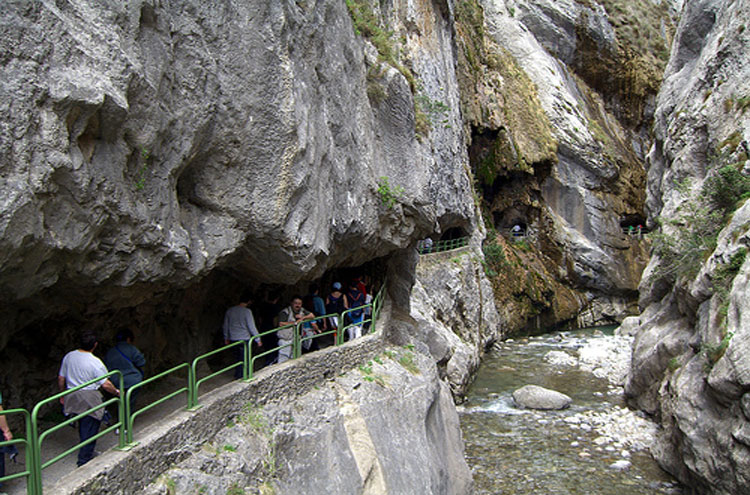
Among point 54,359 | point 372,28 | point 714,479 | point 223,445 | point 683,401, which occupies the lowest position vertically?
point 714,479

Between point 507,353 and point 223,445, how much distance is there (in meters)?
22.8

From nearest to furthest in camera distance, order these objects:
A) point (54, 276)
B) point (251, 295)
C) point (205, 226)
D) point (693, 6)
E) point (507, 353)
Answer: point (54, 276), point (205, 226), point (251, 295), point (693, 6), point (507, 353)

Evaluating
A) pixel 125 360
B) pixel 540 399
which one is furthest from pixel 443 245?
pixel 125 360

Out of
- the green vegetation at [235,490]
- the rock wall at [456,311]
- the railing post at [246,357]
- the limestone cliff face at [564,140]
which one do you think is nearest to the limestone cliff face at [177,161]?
the railing post at [246,357]

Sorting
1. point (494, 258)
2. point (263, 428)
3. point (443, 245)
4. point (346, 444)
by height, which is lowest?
point (346, 444)

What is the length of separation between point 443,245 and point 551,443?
14.0 meters

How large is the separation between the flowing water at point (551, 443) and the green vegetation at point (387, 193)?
7.65 metres

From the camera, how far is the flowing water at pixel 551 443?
47.9ft

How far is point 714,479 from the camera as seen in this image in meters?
12.7

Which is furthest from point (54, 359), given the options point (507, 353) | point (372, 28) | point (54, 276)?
point (507, 353)

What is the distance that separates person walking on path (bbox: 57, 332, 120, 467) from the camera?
19.9ft

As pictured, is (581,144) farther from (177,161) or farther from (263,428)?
(177,161)

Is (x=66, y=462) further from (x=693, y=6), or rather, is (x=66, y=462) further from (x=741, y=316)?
(x=693, y=6)

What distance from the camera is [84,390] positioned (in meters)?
6.16
